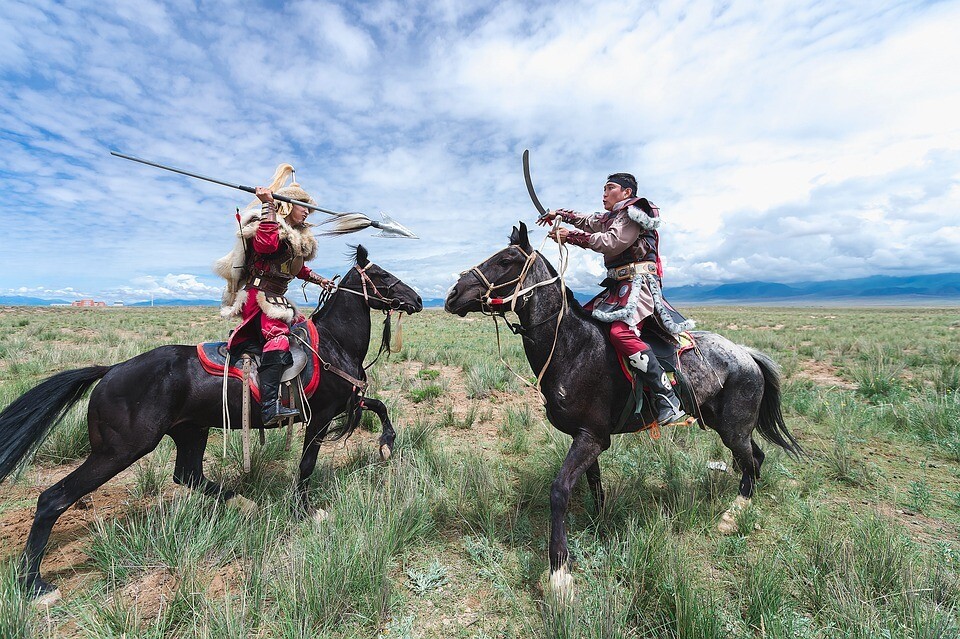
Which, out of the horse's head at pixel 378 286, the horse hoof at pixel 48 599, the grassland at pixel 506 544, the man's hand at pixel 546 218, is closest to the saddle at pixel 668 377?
the grassland at pixel 506 544

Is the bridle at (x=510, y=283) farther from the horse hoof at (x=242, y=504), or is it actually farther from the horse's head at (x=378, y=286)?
the horse hoof at (x=242, y=504)

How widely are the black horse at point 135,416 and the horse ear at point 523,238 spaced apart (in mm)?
2241

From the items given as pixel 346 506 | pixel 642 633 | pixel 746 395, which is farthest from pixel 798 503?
pixel 346 506

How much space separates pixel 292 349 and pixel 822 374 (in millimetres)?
12171

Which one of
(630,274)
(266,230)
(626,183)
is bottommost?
(630,274)

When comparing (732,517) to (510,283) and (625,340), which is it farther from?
(510,283)

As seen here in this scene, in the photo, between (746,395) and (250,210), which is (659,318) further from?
(250,210)

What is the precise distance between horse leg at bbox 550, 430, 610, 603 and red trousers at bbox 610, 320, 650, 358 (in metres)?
0.75

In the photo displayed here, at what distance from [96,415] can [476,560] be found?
10.2ft

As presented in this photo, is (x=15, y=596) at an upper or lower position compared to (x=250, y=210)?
lower

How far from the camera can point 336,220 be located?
4340 mm

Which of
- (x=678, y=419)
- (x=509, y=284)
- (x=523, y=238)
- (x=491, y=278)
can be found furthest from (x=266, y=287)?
(x=678, y=419)

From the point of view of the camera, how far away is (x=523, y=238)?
338 centimetres

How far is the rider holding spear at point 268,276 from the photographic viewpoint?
3535mm
